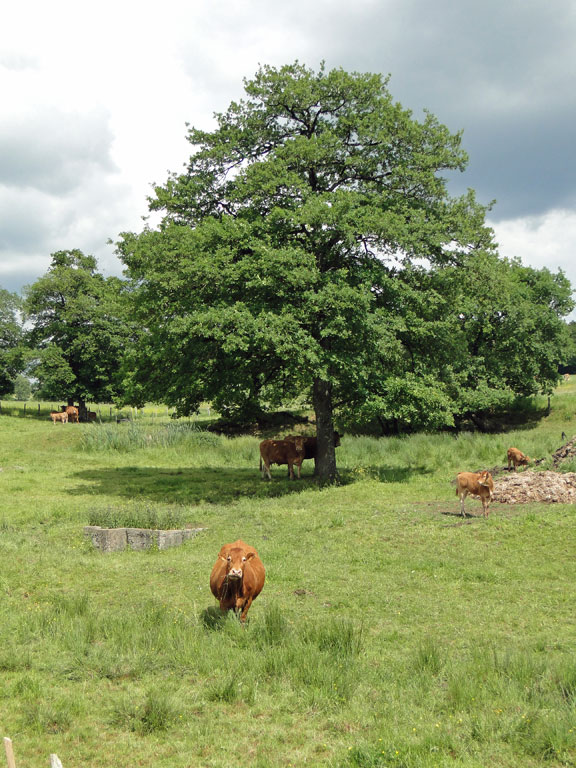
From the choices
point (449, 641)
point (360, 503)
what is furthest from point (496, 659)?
point (360, 503)

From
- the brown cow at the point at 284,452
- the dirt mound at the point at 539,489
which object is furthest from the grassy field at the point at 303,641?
the brown cow at the point at 284,452

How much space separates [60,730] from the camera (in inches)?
238

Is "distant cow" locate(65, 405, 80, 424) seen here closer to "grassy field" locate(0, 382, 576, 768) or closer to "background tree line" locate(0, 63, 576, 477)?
"background tree line" locate(0, 63, 576, 477)

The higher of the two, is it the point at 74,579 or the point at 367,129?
the point at 367,129

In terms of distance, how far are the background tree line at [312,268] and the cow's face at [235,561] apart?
9.65 metres

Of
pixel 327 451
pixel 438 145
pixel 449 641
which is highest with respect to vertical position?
pixel 438 145

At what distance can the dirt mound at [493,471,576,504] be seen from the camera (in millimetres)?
17141

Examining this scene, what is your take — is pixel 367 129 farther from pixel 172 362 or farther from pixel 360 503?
pixel 360 503

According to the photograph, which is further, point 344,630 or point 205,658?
point 344,630

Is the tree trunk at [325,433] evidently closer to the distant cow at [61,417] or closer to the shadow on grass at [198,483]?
the shadow on grass at [198,483]

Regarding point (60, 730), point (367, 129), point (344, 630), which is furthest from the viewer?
point (367, 129)

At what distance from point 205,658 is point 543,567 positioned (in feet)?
25.7

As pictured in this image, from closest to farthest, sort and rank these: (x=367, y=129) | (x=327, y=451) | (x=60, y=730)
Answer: (x=60, y=730) → (x=367, y=129) → (x=327, y=451)

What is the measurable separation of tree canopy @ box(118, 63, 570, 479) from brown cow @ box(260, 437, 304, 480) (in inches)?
53.6
